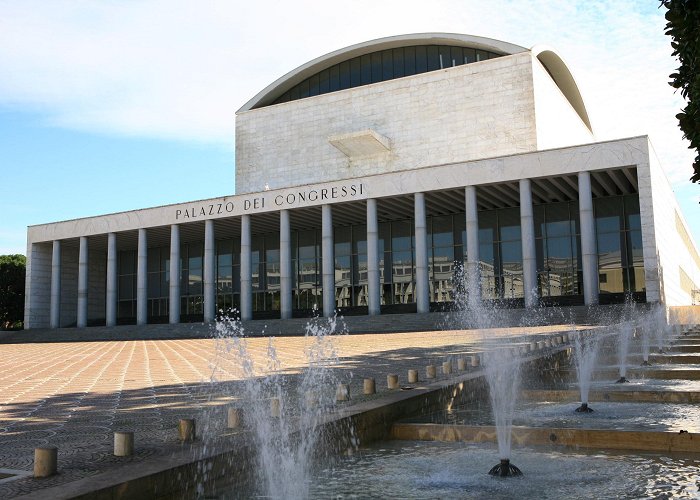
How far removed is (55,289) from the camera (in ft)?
139

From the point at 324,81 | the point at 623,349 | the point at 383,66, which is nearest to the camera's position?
the point at 623,349

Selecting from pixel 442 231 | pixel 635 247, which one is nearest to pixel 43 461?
pixel 635 247

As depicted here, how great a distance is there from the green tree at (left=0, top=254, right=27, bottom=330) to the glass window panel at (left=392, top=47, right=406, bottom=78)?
33.5 meters

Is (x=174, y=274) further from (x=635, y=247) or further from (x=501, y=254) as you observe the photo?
(x=635, y=247)

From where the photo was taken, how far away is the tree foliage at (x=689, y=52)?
161 inches

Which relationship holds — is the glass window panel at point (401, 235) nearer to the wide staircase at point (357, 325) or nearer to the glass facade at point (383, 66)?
the wide staircase at point (357, 325)

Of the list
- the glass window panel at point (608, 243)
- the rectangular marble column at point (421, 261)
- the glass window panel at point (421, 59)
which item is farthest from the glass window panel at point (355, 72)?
the glass window panel at point (608, 243)

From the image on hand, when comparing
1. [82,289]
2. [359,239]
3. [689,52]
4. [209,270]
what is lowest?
[689,52]

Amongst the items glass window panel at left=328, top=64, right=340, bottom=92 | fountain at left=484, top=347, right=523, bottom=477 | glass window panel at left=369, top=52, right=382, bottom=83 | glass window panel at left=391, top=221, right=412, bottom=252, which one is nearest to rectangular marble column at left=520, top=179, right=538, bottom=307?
glass window panel at left=391, top=221, right=412, bottom=252

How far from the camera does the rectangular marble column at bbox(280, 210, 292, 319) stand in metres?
34.5

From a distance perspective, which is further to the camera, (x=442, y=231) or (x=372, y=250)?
Answer: (x=442, y=231)

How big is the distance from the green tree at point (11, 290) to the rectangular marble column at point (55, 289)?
10.1 metres

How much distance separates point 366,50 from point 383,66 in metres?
1.68

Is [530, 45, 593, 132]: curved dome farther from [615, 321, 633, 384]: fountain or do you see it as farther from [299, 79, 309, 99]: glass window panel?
[615, 321, 633, 384]: fountain
